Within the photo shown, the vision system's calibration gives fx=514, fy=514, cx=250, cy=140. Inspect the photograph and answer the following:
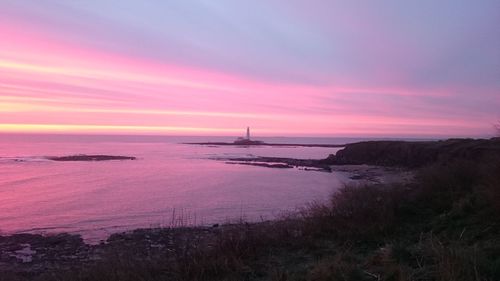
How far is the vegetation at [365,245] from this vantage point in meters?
7.74

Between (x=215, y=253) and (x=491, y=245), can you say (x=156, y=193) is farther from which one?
(x=491, y=245)

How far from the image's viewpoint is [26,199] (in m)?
33.4

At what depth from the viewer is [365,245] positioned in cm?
1102

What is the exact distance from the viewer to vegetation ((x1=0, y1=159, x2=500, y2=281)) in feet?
25.4

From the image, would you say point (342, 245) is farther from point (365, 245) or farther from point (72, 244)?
point (72, 244)

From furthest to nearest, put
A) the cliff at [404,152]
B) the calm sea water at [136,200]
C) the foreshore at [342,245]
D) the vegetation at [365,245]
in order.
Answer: the cliff at [404,152] → the calm sea water at [136,200] → the foreshore at [342,245] → the vegetation at [365,245]

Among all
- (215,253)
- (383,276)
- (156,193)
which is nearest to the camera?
(383,276)

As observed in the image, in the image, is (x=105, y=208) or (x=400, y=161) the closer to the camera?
(x=105, y=208)

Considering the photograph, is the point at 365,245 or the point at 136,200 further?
the point at 136,200

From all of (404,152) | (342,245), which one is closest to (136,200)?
(342,245)

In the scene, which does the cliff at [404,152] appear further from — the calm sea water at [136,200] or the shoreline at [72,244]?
the shoreline at [72,244]

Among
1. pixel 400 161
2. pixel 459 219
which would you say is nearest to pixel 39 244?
pixel 459 219

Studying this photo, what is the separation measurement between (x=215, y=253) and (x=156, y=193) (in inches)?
1092

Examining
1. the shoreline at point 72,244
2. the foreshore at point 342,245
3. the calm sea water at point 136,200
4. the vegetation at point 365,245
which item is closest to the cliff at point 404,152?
the calm sea water at point 136,200
